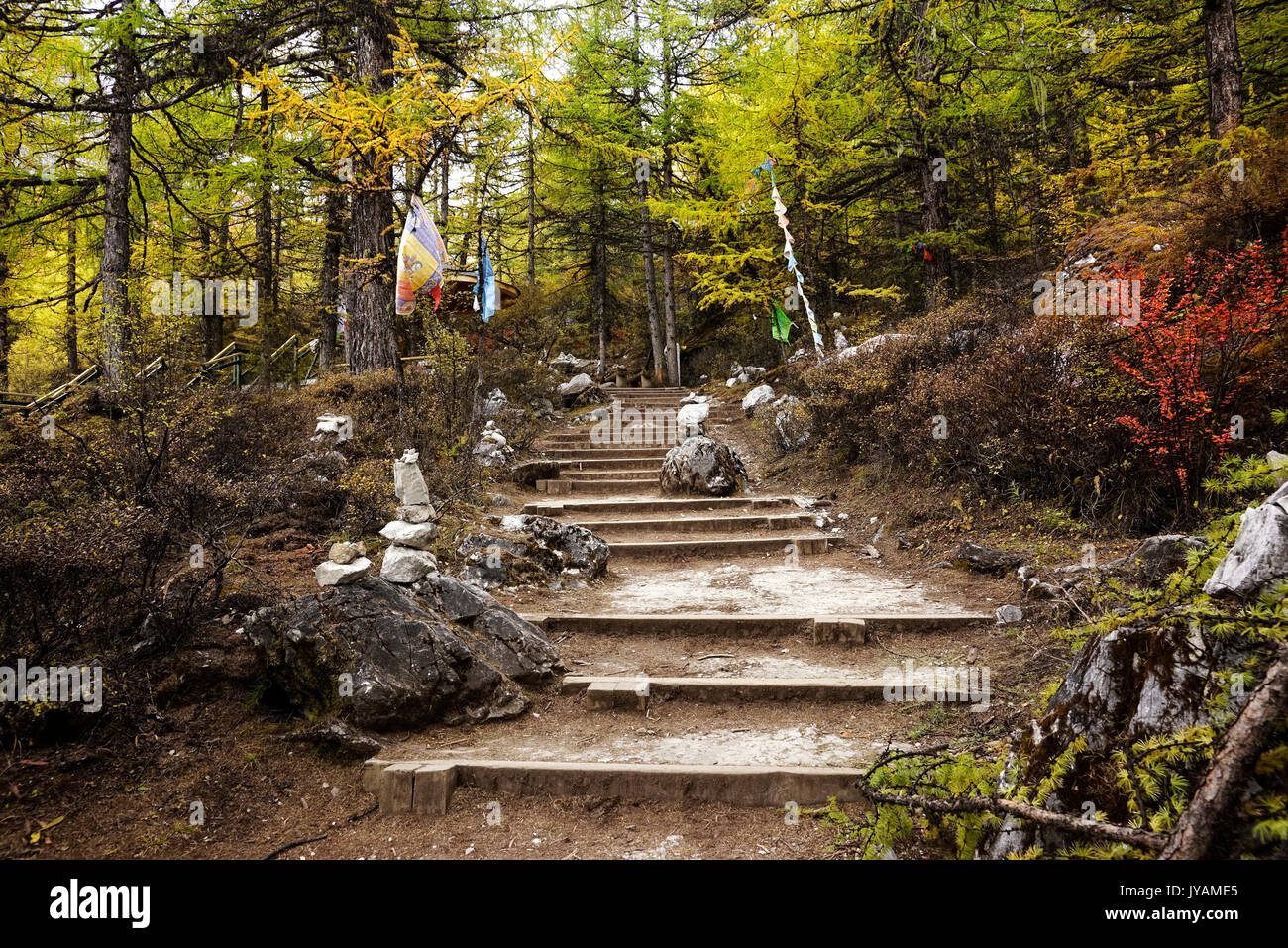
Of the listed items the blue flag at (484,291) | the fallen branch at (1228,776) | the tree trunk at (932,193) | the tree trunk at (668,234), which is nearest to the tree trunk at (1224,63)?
the tree trunk at (932,193)

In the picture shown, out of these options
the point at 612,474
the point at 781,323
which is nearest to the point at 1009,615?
the point at 612,474

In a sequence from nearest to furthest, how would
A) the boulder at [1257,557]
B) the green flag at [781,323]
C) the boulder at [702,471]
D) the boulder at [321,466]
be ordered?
the boulder at [1257,557]
the boulder at [321,466]
the boulder at [702,471]
the green flag at [781,323]

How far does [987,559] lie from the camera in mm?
5805

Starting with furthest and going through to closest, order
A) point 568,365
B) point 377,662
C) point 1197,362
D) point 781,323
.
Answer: point 568,365 → point 781,323 → point 1197,362 → point 377,662

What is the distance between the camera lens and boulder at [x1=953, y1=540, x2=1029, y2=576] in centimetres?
561

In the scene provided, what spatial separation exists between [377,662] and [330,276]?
14111 mm

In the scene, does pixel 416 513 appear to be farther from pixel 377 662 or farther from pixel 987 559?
pixel 987 559

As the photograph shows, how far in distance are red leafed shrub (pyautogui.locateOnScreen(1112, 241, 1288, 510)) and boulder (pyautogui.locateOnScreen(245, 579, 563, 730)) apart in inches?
→ 207

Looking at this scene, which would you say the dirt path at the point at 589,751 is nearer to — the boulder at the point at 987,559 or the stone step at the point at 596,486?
the boulder at the point at 987,559

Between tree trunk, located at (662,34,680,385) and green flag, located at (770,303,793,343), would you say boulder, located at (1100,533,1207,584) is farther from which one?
tree trunk, located at (662,34,680,385)

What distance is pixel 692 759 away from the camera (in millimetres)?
3609

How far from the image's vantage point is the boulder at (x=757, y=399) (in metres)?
14.0

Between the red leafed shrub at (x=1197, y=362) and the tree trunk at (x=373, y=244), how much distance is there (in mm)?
8558
